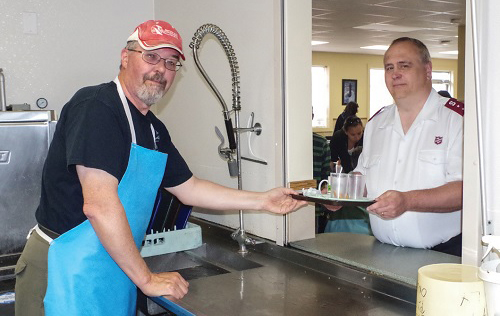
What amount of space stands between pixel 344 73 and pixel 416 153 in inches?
400

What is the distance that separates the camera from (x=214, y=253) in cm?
247

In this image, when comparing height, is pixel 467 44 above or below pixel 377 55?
below

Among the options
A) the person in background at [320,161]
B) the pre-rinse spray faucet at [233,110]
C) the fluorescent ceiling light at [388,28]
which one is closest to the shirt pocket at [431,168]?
the pre-rinse spray faucet at [233,110]

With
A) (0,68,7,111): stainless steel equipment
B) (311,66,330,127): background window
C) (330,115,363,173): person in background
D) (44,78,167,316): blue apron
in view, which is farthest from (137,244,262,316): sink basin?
(311,66,330,127): background window

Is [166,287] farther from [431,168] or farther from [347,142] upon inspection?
[347,142]

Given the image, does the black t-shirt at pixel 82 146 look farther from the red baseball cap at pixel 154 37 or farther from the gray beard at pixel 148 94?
the red baseball cap at pixel 154 37

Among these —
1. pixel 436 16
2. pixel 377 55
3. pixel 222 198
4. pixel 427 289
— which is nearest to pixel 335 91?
pixel 377 55

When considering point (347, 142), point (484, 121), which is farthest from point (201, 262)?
point (347, 142)

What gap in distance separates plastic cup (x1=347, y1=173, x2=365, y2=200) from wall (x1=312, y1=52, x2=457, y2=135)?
10.0 metres

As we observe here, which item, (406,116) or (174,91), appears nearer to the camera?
(406,116)

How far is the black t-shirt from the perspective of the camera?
154cm

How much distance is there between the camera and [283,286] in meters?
1.91

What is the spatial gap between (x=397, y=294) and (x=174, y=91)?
1.81m

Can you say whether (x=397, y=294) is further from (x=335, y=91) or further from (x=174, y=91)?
(x=335, y=91)
